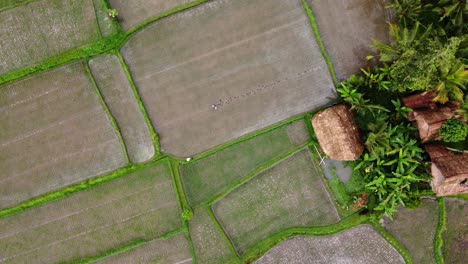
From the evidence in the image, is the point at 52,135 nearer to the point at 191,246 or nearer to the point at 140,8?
the point at 140,8

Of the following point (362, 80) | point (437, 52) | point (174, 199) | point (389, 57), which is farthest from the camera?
point (174, 199)

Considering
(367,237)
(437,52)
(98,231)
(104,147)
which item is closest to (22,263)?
(98,231)

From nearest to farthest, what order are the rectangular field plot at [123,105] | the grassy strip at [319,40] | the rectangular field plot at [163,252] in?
the grassy strip at [319,40] < the rectangular field plot at [123,105] < the rectangular field plot at [163,252]

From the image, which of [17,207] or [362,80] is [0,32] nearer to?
[17,207]

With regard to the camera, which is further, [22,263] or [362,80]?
[22,263]

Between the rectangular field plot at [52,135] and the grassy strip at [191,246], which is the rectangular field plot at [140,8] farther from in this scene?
the grassy strip at [191,246]

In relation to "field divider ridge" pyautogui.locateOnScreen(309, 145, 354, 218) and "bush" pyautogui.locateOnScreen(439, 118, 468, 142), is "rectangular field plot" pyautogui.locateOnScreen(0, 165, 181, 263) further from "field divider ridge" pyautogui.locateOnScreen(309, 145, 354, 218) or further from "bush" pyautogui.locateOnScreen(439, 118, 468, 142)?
"bush" pyautogui.locateOnScreen(439, 118, 468, 142)

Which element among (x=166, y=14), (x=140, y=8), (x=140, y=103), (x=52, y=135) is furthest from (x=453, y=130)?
(x=52, y=135)

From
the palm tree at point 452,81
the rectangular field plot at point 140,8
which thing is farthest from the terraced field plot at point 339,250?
the rectangular field plot at point 140,8
